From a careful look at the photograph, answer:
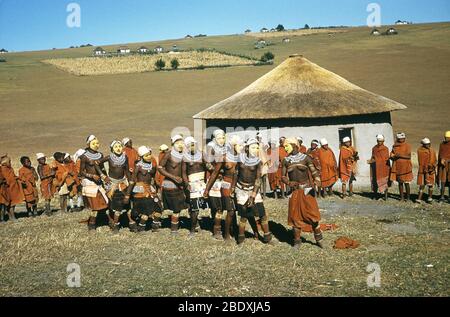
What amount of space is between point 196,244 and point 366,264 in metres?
3.16

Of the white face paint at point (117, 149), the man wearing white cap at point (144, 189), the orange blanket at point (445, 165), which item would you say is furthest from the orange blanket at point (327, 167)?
the white face paint at point (117, 149)

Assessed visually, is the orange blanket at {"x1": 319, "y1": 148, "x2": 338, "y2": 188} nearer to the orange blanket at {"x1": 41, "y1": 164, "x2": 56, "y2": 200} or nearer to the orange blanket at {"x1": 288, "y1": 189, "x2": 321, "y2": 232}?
the orange blanket at {"x1": 288, "y1": 189, "x2": 321, "y2": 232}

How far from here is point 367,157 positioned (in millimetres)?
16156

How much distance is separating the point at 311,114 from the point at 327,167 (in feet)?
9.88

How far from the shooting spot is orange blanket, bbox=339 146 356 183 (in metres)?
12.8

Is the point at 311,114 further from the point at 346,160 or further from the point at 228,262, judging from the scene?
the point at 228,262

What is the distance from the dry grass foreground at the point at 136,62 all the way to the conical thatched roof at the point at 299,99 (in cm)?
4493

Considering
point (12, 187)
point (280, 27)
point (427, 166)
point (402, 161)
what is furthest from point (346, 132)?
point (280, 27)

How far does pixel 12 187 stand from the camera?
11.5 meters

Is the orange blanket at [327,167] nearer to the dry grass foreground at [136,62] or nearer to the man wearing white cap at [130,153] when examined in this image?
the man wearing white cap at [130,153]

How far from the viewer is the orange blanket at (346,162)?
12.8 meters

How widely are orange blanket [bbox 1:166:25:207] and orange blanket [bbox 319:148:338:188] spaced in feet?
27.1
